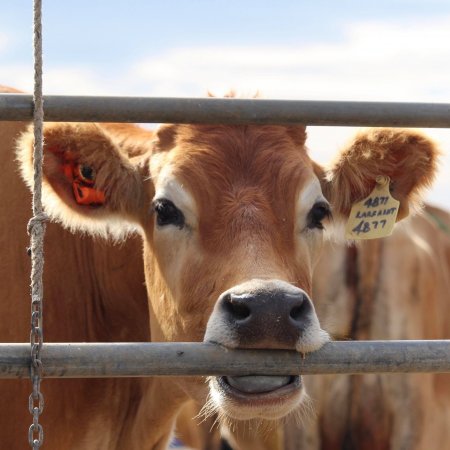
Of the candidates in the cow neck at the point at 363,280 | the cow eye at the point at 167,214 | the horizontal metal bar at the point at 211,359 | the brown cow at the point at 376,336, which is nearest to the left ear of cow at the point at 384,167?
the cow eye at the point at 167,214

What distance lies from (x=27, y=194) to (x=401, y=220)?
1.49m

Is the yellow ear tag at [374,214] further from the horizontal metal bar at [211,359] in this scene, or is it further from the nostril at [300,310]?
the horizontal metal bar at [211,359]

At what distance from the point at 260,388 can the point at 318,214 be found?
37.5 inches

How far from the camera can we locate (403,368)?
7.66 ft

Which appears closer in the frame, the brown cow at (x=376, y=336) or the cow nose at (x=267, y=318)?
the cow nose at (x=267, y=318)

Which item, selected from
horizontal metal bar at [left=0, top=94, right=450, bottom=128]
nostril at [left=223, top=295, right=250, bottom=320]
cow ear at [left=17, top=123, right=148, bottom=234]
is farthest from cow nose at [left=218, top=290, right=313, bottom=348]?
cow ear at [left=17, top=123, right=148, bottom=234]

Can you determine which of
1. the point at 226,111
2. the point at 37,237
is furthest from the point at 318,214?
the point at 37,237

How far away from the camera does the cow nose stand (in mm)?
2516

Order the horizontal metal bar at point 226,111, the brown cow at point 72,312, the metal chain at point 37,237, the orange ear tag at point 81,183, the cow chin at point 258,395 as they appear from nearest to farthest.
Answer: the metal chain at point 37,237, the horizontal metal bar at point 226,111, the cow chin at point 258,395, the orange ear tag at point 81,183, the brown cow at point 72,312

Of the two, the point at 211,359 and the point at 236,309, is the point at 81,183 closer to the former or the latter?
the point at 236,309

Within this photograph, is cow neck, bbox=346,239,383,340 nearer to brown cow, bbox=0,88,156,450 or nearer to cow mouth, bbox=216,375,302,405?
brown cow, bbox=0,88,156,450

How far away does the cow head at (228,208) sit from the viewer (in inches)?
104

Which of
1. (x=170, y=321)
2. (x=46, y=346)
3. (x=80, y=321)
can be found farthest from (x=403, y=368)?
(x=80, y=321)

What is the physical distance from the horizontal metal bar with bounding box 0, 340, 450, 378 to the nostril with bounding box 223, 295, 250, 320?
165mm
